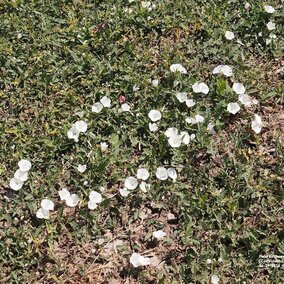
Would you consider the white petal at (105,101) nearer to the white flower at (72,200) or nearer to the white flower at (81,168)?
the white flower at (81,168)

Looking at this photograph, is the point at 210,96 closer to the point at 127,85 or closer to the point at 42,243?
the point at 127,85

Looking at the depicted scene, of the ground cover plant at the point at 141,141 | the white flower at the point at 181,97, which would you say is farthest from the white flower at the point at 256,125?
the white flower at the point at 181,97

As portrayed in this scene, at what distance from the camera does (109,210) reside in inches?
138

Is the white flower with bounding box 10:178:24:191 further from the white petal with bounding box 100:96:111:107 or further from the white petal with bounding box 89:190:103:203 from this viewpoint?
the white petal with bounding box 100:96:111:107

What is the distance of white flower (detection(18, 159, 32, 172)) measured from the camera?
3.62 metres

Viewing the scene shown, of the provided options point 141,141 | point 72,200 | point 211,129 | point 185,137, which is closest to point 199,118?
point 211,129

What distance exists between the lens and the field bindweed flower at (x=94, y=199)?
11.3ft

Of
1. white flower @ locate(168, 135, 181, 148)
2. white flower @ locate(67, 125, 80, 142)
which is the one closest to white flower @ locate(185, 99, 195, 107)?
white flower @ locate(168, 135, 181, 148)

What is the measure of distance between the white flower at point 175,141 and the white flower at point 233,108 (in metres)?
0.48

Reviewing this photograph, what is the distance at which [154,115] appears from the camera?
3.87 metres

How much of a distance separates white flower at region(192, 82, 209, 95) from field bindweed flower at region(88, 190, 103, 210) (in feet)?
3.67

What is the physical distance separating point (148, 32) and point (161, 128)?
1076 mm

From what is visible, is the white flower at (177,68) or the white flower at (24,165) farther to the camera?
the white flower at (177,68)

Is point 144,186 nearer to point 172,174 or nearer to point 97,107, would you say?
point 172,174
